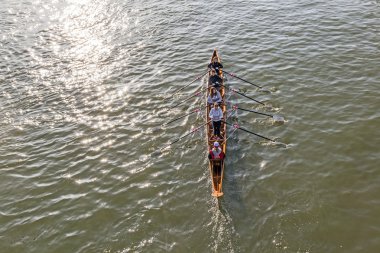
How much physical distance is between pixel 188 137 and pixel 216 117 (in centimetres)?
216

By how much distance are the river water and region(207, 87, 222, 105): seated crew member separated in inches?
61.7

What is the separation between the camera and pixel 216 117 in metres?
21.0

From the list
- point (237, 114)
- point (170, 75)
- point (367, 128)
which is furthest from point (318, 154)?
point (170, 75)

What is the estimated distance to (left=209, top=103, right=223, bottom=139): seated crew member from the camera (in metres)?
20.8

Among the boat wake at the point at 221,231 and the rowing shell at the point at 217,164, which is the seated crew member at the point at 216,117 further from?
the boat wake at the point at 221,231

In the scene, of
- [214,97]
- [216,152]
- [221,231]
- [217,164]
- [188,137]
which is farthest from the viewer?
[214,97]

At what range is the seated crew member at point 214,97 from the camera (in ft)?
75.9

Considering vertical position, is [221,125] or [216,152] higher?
[221,125]

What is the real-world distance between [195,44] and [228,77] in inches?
271

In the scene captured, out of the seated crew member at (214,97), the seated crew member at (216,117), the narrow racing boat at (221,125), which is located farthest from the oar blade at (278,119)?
the seated crew member at (214,97)

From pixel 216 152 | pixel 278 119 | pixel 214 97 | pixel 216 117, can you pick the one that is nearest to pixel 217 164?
pixel 216 152

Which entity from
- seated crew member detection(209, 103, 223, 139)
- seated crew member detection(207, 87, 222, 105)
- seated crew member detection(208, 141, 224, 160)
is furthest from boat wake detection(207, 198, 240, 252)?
seated crew member detection(207, 87, 222, 105)

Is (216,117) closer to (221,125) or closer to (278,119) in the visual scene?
(221,125)

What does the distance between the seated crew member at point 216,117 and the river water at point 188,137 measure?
3.46 ft
